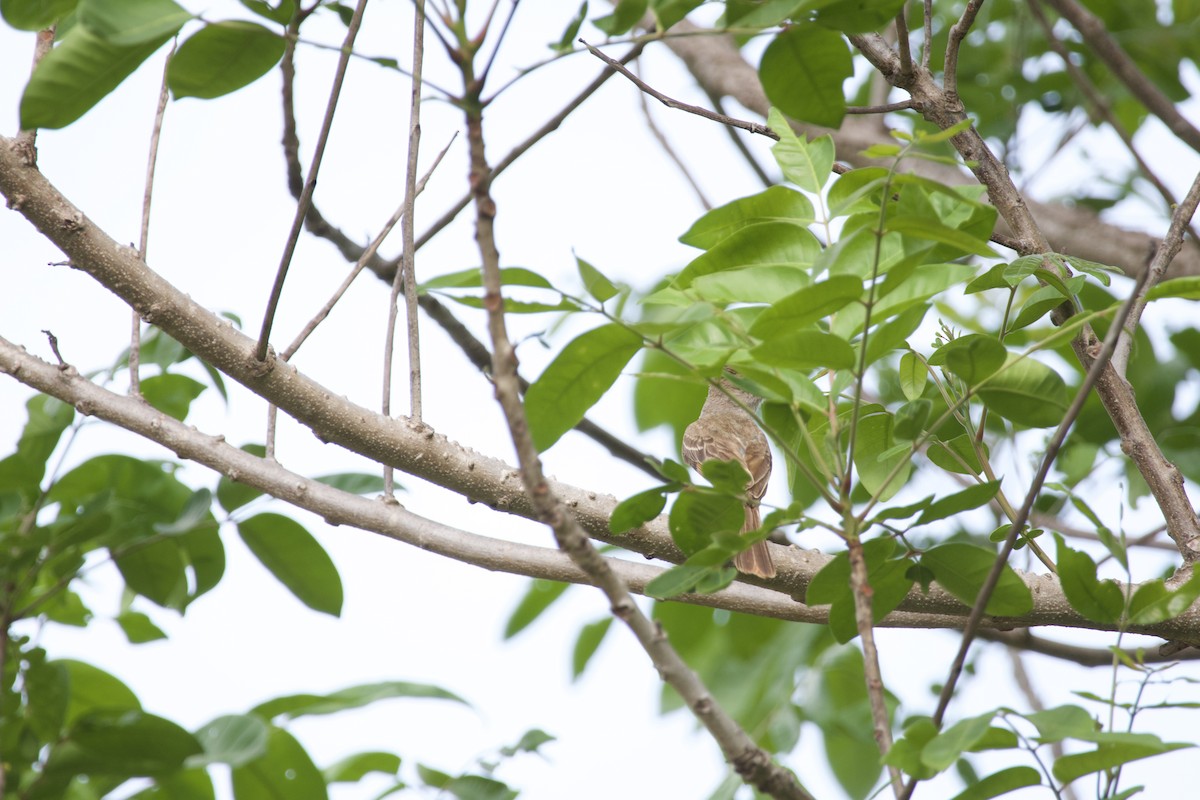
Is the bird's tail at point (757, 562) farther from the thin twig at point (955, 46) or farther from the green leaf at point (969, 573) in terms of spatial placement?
the thin twig at point (955, 46)

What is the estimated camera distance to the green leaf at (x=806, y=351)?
1349 mm

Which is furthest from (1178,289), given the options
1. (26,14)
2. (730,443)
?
(730,443)

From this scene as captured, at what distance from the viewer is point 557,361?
144cm

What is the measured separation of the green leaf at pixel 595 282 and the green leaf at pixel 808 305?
0.59 feet

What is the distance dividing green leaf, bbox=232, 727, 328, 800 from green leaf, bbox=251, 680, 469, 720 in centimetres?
5

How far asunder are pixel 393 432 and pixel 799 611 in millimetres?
872

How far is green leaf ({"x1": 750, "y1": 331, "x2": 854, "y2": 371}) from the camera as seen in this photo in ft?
4.42

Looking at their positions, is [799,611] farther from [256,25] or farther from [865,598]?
[256,25]

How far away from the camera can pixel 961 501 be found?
4.95ft

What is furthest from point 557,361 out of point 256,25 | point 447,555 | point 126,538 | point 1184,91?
point 1184,91

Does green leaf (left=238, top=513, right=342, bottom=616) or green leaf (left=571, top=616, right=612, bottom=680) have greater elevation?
green leaf (left=571, top=616, right=612, bottom=680)

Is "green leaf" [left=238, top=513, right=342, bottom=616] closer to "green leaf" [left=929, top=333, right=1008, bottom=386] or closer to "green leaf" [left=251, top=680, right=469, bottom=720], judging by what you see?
"green leaf" [left=251, top=680, right=469, bottom=720]

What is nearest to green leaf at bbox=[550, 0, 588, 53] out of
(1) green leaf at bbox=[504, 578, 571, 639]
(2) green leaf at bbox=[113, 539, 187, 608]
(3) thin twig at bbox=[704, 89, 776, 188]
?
(2) green leaf at bbox=[113, 539, 187, 608]

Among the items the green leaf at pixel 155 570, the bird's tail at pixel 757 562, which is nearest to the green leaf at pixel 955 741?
the bird's tail at pixel 757 562
